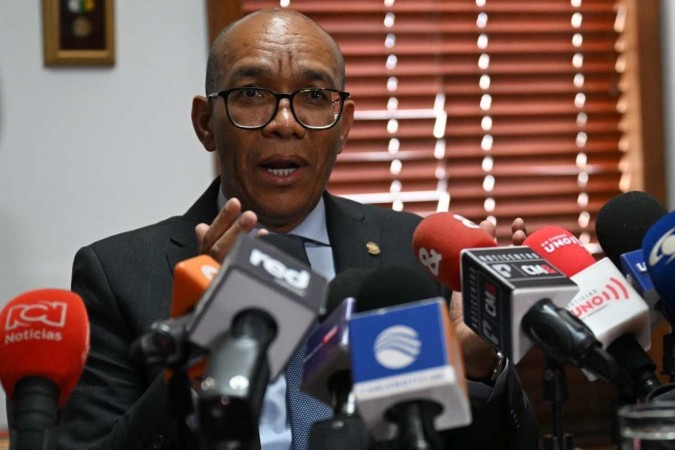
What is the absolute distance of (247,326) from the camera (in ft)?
3.55

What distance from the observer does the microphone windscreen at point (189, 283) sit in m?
1.26

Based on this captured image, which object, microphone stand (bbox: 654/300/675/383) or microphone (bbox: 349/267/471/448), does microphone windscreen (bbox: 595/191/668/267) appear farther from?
microphone (bbox: 349/267/471/448)

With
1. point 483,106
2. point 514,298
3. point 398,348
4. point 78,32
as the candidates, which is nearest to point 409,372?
point 398,348

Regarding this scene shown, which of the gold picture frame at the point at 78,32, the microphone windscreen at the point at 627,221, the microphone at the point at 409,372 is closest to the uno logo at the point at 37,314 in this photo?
the microphone at the point at 409,372

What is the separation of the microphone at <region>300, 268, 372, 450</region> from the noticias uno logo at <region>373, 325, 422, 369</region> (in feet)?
0.27

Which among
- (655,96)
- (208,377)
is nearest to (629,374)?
(208,377)

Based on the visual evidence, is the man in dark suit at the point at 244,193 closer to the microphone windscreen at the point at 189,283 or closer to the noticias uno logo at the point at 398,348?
the microphone windscreen at the point at 189,283

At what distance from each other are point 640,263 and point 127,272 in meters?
1.11

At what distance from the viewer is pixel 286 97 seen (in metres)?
2.27

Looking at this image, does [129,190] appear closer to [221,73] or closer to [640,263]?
[221,73]

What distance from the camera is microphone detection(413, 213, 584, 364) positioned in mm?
1284

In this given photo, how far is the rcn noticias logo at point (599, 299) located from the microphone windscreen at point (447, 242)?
15 cm

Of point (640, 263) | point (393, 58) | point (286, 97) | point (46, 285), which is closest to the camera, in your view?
point (640, 263)

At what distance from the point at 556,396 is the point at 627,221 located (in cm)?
54
